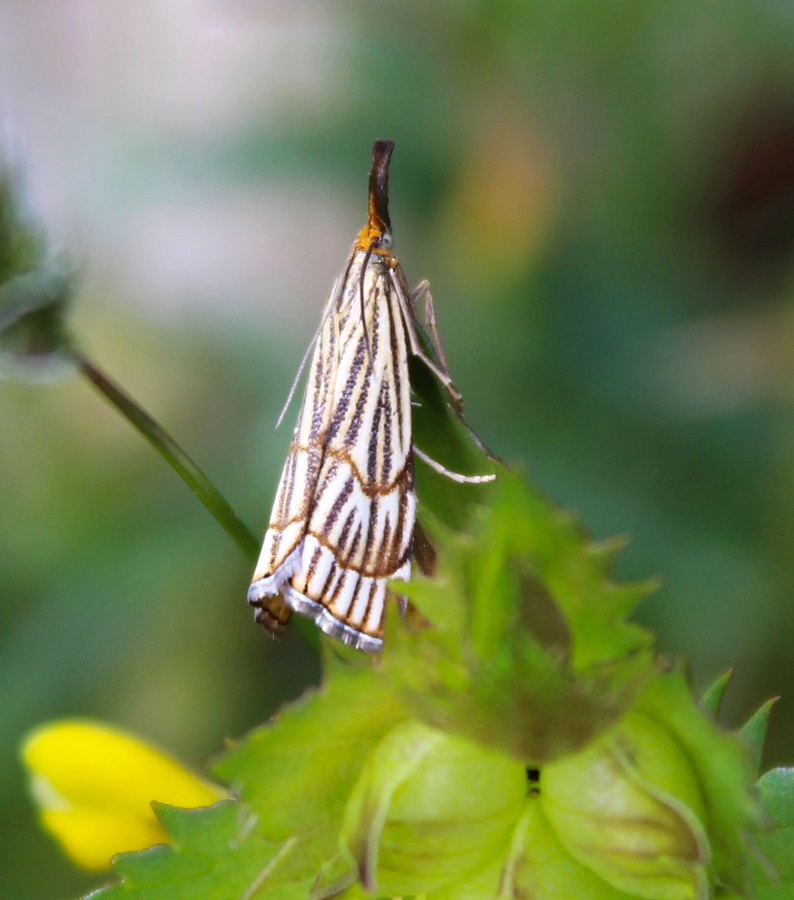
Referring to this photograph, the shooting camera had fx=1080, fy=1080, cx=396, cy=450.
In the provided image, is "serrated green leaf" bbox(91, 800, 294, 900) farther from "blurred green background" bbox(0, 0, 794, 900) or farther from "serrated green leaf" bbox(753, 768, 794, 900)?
"blurred green background" bbox(0, 0, 794, 900)

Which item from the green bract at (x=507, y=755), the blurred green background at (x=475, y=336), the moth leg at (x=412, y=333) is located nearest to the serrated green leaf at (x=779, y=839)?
the green bract at (x=507, y=755)

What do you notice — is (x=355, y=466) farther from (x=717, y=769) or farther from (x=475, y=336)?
(x=475, y=336)

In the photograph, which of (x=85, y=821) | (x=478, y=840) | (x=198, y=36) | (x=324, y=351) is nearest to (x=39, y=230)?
(x=324, y=351)

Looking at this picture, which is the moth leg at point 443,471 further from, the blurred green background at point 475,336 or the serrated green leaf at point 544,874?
the blurred green background at point 475,336

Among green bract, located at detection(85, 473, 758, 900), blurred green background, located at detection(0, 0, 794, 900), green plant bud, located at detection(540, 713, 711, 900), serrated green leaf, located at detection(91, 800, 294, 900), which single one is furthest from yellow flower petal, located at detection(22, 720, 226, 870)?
blurred green background, located at detection(0, 0, 794, 900)

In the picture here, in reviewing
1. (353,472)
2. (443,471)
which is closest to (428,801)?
(443,471)

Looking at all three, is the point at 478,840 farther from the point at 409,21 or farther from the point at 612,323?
the point at 409,21

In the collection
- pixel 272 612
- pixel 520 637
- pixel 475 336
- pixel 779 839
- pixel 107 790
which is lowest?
pixel 779 839
